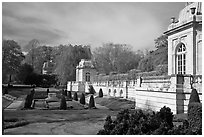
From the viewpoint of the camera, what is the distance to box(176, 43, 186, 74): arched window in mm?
12914

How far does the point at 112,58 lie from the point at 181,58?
99.2 ft

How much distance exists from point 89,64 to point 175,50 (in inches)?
1002

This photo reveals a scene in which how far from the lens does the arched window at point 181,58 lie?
42.4ft

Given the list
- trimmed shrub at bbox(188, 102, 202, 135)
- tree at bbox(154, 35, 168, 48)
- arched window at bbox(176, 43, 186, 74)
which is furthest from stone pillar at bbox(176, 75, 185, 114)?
tree at bbox(154, 35, 168, 48)

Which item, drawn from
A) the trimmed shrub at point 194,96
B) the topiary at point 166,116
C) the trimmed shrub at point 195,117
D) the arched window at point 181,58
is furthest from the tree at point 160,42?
the topiary at point 166,116

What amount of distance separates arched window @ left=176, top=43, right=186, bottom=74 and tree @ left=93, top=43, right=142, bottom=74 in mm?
28779

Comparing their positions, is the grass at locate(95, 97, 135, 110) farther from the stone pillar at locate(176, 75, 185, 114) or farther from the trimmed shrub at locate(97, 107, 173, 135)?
the trimmed shrub at locate(97, 107, 173, 135)

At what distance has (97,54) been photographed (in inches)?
1694

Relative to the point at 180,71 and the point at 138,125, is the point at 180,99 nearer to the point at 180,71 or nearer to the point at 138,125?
the point at 180,71

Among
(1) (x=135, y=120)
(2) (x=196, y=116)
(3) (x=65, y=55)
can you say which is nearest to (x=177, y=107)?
(2) (x=196, y=116)

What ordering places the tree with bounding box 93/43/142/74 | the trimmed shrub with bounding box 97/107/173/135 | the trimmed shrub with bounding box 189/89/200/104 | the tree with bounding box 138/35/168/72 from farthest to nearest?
the tree with bounding box 93/43/142/74
the tree with bounding box 138/35/168/72
the trimmed shrub with bounding box 189/89/200/104
the trimmed shrub with bounding box 97/107/173/135

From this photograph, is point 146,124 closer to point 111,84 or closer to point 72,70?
point 111,84

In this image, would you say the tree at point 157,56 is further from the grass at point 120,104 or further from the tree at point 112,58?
the grass at point 120,104

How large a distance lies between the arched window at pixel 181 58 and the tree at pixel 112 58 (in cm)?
2878
